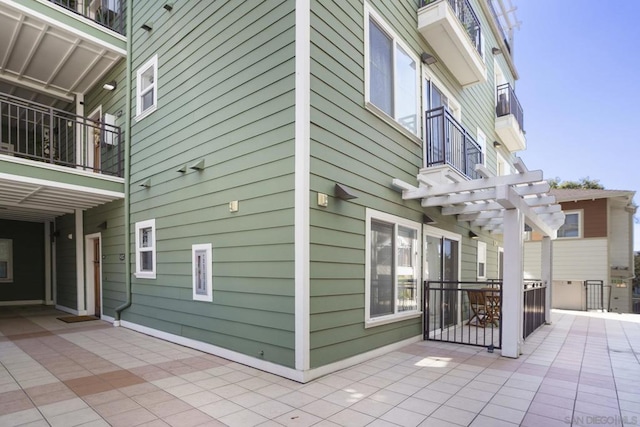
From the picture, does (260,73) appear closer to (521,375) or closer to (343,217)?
(343,217)

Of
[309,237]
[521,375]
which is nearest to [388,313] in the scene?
[521,375]

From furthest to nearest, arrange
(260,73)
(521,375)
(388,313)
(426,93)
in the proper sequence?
1. (426,93)
2. (388,313)
3. (260,73)
4. (521,375)

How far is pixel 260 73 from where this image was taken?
14.7ft

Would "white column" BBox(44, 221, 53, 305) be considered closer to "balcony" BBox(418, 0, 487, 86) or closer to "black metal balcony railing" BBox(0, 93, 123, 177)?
"black metal balcony railing" BBox(0, 93, 123, 177)

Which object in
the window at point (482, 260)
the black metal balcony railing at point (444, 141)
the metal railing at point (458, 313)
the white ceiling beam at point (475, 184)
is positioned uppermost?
the black metal balcony railing at point (444, 141)

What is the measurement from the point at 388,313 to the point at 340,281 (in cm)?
137

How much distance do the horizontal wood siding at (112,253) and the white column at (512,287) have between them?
22.7 ft

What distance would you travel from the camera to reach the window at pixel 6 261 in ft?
34.8

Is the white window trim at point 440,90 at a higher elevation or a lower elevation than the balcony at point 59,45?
lower

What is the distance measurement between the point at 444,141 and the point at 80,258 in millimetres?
8699

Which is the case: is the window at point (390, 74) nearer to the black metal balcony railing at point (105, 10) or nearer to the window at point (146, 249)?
the window at point (146, 249)

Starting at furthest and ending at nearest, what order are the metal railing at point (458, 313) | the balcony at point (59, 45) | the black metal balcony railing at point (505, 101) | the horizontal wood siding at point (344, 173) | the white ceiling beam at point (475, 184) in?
the black metal balcony railing at point (505, 101) → the balcony at point (59, 45) → the metal railing at point (458, 313) → the white ceiling beam at point (475, 184) → the horizontal wood siding at point (344, 173)

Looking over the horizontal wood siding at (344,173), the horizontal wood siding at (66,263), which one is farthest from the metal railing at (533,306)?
the horizontal wood siding at (66,263)

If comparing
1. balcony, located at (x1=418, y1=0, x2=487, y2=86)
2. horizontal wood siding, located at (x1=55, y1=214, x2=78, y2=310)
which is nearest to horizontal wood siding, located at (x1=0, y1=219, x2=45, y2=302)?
horizontal wood siding, located at (x1=55, y1=214, x2=78, y2=310)
